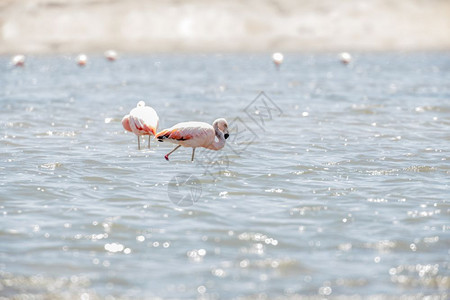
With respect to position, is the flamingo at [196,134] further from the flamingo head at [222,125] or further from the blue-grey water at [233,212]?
the blue-grey water at [233,212]

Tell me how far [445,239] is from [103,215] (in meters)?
3.84

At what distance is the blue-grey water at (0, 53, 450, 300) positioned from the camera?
6.18 metres

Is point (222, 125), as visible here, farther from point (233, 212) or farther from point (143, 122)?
point (233, 212)

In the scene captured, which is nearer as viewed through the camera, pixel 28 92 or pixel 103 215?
pixel 103 215

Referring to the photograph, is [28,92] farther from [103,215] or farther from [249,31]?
[249,31]

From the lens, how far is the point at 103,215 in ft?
26.7

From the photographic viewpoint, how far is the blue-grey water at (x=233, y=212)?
618cm

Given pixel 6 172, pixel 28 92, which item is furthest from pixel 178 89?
pixel 6 172

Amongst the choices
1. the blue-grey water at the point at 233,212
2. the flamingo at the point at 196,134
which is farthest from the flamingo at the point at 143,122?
the flamingo at the point at 196,134

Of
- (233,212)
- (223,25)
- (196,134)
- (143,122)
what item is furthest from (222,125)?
(223,25)

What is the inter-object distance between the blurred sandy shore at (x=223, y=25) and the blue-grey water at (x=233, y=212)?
76.5 meters

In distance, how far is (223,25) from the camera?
96.8 meters

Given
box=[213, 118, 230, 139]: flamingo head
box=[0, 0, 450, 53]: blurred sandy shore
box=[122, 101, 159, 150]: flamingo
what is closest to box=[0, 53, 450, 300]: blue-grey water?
box=[122, 101, 159, 150]: flamingo

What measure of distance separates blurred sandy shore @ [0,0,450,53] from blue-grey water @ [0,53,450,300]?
7654 cm
